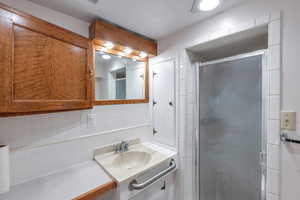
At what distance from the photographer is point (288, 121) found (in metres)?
0.86

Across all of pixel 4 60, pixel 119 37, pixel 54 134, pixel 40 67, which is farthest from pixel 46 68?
pixel 119 37

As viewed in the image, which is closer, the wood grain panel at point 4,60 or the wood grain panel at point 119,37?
the wood grain panel at point 4,60

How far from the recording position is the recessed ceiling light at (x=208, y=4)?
1.01m

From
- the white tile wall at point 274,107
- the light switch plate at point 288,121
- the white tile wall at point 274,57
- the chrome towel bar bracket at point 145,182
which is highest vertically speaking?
the white tile wall at point 274,57

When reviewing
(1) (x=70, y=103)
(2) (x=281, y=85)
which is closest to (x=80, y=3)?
(1) (x=70, y=103)

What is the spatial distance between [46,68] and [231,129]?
160 centimetres

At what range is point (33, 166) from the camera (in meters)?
1.00

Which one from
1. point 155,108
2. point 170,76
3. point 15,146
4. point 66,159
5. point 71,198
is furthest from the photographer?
point 155,108

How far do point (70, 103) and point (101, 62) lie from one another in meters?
0.61

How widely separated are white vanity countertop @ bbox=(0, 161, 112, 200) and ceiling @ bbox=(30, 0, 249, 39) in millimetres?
→ 1354

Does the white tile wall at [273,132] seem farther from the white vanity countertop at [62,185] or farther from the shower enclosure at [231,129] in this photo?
the white vanity countertop at [62,185]

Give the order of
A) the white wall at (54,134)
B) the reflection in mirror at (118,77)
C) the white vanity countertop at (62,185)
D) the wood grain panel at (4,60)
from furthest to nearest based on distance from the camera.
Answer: the reflection in mirror at (118,77)
the white wall at (54,134)
the white vanity countertop at (62,185)
the wood grain panel at (4,60)

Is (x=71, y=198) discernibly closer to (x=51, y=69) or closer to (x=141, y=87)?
(x=51, y=69)

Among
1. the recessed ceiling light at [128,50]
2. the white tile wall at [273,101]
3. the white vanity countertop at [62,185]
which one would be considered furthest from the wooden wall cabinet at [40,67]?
the white tile wall at [273,101]
